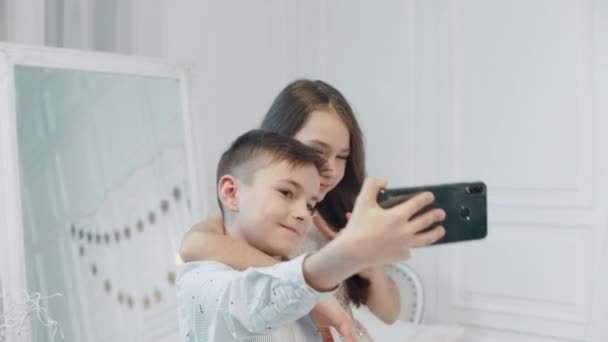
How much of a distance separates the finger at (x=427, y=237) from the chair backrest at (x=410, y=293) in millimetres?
1624

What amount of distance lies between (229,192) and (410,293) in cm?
152

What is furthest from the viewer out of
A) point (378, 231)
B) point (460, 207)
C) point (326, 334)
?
point (326, 334)

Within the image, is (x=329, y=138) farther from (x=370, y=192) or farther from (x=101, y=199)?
(x=101, y=199)

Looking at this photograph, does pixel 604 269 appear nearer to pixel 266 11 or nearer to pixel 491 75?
pixel 491 75

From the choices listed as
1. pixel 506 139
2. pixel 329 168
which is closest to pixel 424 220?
pixel 329 168

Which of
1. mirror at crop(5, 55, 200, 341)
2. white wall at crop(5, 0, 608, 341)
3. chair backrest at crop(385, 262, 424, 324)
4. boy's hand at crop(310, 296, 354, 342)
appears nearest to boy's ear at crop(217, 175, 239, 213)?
boy's hand at crop(310, 296, 354, 342)

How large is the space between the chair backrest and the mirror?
2.41ft

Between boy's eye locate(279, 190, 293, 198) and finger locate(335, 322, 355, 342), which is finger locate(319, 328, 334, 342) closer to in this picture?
finger locate(335, 322, 355, 342)

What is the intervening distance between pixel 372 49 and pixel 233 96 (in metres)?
0.54

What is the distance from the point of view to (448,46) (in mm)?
2238

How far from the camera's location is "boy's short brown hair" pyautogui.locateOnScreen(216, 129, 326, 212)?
72cm

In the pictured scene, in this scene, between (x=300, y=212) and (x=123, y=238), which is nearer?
(x=300, y=212)

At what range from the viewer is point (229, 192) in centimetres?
76

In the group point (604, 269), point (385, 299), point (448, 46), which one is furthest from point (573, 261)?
point (385, 299)
